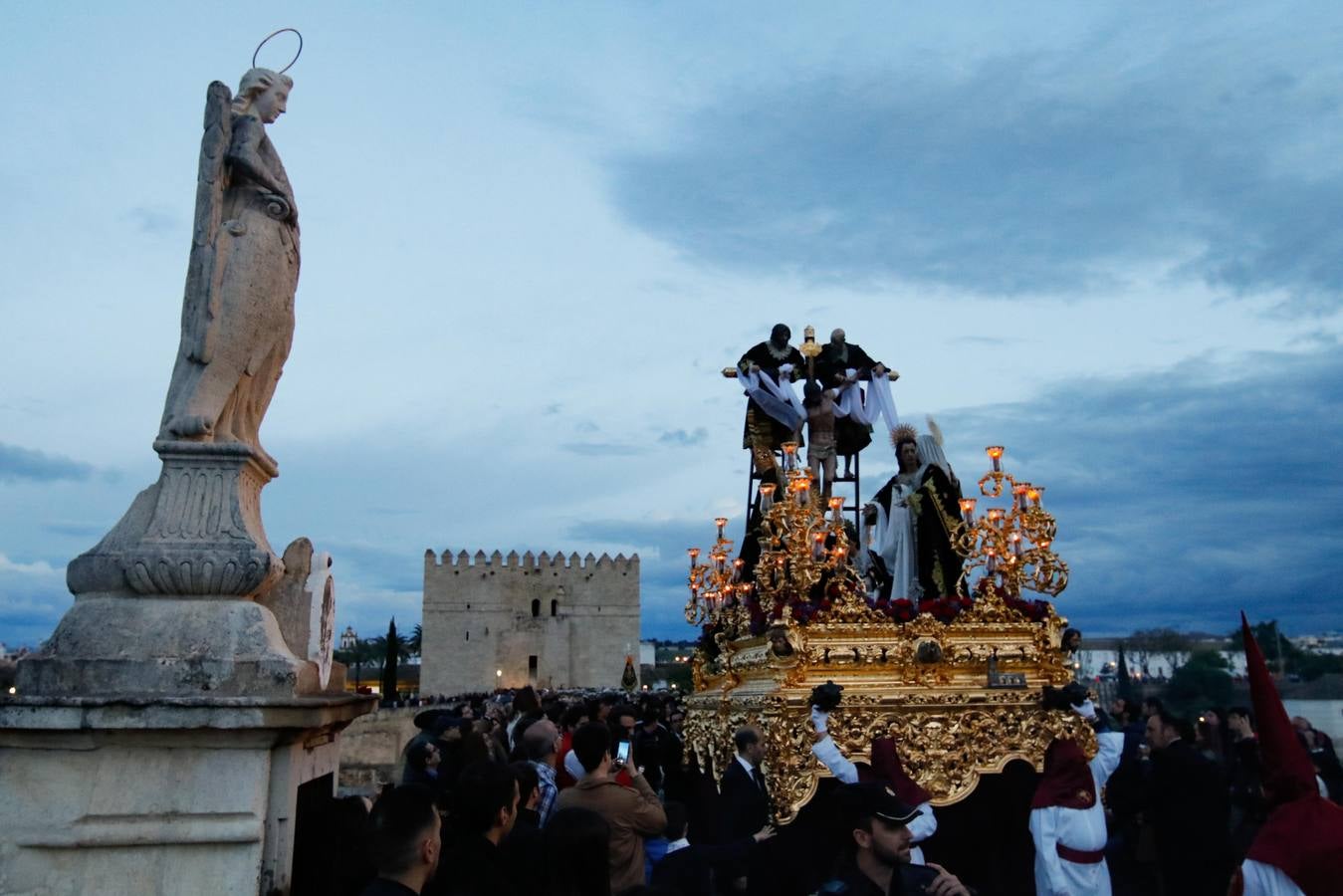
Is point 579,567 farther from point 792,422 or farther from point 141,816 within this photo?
point 141,816

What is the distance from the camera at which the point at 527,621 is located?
7575 centimetres

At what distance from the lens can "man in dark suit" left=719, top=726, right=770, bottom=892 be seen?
759 cm

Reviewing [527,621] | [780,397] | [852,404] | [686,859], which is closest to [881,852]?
[686,859]

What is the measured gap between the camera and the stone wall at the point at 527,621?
74188 mm

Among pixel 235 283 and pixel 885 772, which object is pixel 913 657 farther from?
pixel 235 283

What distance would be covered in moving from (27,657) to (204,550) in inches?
30.2

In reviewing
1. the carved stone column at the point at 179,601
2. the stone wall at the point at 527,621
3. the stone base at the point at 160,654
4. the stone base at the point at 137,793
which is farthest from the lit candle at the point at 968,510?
the stone wall at the point at 527,621

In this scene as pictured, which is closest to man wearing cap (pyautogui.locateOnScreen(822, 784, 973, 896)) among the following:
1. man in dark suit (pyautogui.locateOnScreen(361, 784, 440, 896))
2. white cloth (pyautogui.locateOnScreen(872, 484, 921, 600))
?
man in dark suit (pyautogui.locateOnScreen(361, 784, 440, 896))

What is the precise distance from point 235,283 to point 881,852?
3.80 meters

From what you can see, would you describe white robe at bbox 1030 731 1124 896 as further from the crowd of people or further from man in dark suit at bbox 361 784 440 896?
man in dark suit at bbox 361 784 440 896

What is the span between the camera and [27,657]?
13.1 ft

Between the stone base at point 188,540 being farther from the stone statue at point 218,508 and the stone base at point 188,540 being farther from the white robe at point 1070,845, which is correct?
the white robe at point 1070,845

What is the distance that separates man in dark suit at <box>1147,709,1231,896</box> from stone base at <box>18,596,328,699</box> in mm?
6854

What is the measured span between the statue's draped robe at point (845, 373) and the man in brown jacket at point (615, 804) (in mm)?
9274
